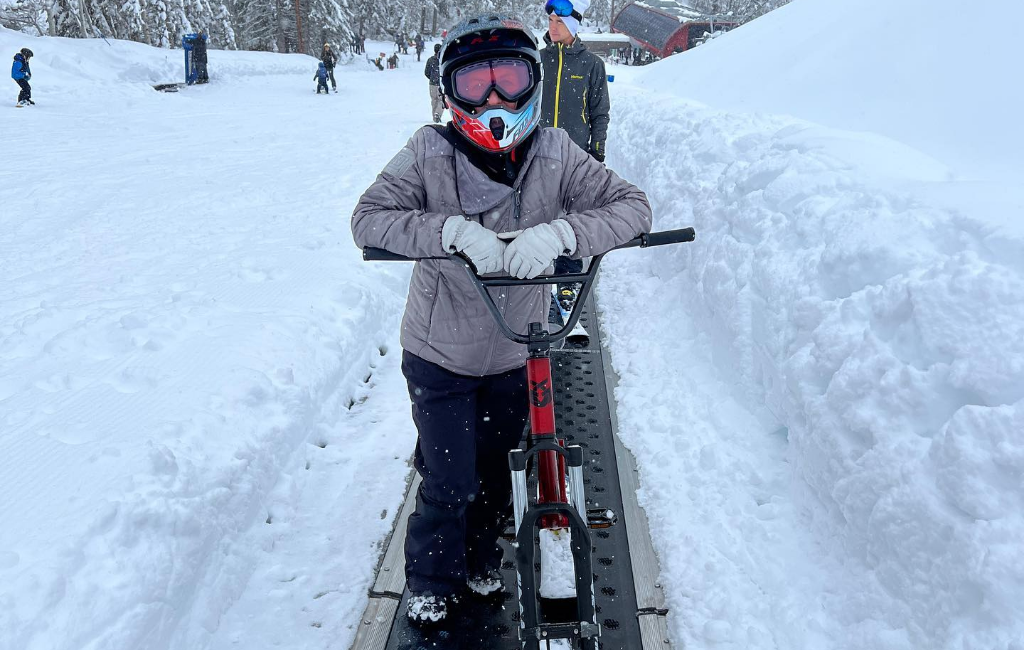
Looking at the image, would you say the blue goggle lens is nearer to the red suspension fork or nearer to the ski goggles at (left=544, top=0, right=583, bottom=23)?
the ski goggles at (left=544, top=0, right=583, bottom=23)

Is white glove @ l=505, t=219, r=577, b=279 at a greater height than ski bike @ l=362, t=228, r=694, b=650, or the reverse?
white glove @ l=505, t=219, r=577, b=279

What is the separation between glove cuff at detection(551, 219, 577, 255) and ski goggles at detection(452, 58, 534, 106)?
1.54ft

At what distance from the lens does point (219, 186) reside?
931cm

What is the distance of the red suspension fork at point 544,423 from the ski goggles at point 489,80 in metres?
0.85

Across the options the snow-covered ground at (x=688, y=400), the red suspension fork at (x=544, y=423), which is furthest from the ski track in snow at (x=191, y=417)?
the red suspension fork at (x=544, y=423)

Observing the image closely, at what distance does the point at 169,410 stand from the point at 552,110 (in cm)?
388

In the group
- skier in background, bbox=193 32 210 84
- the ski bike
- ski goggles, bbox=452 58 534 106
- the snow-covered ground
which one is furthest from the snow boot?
skier in background, bbox=193 32 210 84

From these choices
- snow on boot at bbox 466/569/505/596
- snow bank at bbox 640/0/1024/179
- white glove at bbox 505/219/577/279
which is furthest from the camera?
snow bank at bbox 640/0/1024/179

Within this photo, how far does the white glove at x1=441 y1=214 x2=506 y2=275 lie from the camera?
1.96 meters

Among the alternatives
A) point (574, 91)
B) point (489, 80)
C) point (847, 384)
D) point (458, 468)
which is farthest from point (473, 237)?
point (574, 91)

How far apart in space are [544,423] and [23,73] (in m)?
18.0

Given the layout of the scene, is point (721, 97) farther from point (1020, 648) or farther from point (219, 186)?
point (1020, 648)

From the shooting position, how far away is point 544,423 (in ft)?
7.06

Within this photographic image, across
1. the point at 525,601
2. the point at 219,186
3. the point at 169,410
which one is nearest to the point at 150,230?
the point at 219,186
